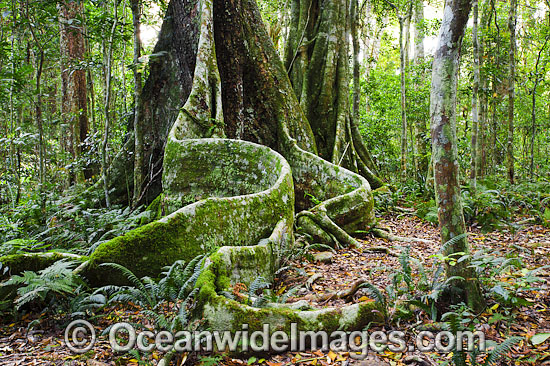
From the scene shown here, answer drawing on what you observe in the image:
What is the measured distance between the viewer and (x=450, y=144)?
3.29 meters

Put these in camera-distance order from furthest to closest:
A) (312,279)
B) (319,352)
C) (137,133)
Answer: (137,133)
(312,279)
(319,352)

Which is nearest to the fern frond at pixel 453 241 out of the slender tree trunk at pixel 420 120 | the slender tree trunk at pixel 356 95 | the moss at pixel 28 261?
the moss at pixel 28 261

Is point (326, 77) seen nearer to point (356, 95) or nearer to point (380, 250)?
point (356, 95)

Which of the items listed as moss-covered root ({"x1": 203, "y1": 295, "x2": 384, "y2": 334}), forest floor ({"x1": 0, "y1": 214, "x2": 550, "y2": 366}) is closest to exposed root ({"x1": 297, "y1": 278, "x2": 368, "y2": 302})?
forest floor ({"x1": 0, "y1": 214, "x2": 550, "y2": 366})

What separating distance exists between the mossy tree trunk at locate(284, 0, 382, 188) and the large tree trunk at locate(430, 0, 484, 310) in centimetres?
547

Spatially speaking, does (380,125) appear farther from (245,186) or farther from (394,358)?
(394,358)

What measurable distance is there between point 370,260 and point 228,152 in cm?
286

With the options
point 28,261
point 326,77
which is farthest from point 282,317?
point 326,77

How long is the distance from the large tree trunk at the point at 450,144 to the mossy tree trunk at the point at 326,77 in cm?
547

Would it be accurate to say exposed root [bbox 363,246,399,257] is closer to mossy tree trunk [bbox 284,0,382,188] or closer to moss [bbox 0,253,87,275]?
mossy tree trunk [bbox 284,0,382,188]

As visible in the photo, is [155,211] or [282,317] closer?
[282,317]

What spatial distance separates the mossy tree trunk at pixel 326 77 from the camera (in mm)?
9289

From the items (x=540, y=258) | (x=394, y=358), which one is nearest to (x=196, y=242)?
(x=394, y=358)

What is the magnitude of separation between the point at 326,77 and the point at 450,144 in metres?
6.57
